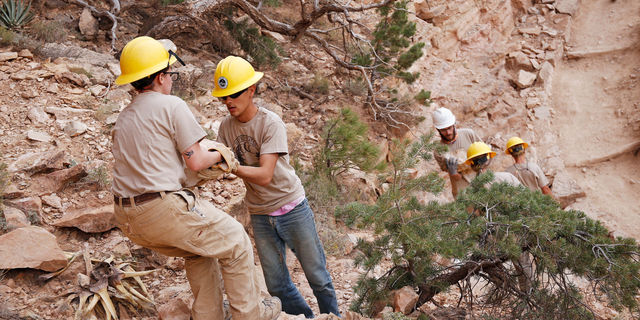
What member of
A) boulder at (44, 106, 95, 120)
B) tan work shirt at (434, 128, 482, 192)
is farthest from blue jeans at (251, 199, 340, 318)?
boulder at (44, 106, 95, 120)

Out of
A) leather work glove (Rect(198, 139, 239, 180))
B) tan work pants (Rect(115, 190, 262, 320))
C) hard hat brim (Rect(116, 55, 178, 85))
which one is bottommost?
tan work pants (Rect(115, 190, 262, 320))

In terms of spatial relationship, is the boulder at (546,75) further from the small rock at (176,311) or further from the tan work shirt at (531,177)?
the small rock at (176,311)

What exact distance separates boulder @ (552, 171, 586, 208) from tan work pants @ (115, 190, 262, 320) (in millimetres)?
8418

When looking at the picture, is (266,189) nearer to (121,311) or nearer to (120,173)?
(120,173)

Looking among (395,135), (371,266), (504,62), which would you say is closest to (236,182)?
(371,266)

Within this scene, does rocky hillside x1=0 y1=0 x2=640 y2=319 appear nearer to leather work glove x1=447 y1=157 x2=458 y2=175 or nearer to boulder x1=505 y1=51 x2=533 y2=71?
boulder x1=505 y1=51 x2=533 y2=71

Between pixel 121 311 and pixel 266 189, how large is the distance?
133cm

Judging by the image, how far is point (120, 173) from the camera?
2.59 meters

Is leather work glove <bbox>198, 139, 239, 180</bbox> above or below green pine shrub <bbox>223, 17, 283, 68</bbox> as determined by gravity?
above

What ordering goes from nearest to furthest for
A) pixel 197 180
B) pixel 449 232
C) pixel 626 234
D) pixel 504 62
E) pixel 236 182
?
pixel 197 180 < pixel 449 232 < pixel 236 182 < pixel 626 234 < pixel 504 62

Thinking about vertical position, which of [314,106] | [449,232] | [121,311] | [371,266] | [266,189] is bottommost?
[314,106]

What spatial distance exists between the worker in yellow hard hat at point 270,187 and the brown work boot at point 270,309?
0.31 m

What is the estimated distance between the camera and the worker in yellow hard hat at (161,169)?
8.27 feet

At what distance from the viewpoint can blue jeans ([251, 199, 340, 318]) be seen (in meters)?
3.29
